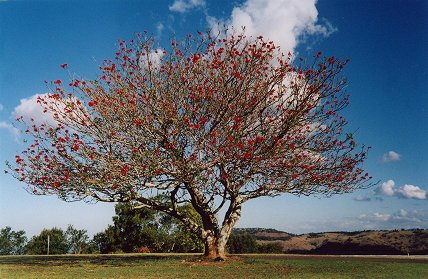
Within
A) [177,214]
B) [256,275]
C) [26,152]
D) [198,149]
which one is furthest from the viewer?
[177,214]

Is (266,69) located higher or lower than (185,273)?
higher

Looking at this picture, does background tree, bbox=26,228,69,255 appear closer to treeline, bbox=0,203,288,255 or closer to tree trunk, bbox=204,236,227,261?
treeline, bbox=0,203,288,255

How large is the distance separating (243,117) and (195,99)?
231cm

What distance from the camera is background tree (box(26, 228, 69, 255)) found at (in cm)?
4862

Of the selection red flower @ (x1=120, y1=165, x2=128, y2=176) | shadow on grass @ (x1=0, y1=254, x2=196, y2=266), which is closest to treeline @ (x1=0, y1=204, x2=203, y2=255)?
shadow on grass @ (x1=0, y1=254, x2=196, y2=266)

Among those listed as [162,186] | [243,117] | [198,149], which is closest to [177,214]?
[162,186]

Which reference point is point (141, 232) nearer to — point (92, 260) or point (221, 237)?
point (92, 260)

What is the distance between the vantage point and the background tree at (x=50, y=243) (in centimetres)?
4862

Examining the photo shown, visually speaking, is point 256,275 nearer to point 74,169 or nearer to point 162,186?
point 162,186

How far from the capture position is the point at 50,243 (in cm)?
4919

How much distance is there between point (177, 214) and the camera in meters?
20.9

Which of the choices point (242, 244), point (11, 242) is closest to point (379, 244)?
point (242, 244)

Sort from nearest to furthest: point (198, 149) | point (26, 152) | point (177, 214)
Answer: point (198, 149) < point (26, 152) < point (177, 214)

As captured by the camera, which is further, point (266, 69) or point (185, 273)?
point (266, 69)
